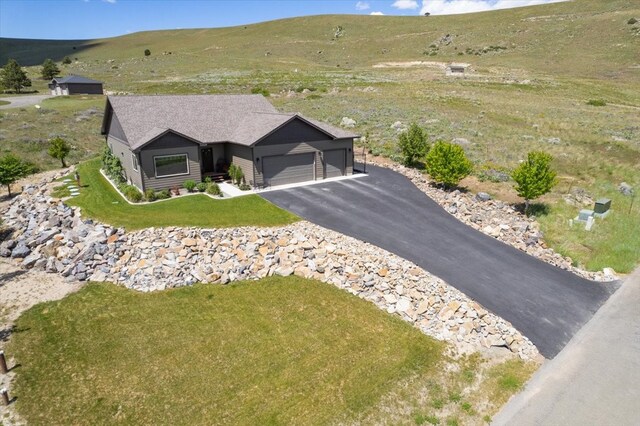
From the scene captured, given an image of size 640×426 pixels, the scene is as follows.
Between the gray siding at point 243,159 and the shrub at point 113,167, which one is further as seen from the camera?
the shrub at point 113,167

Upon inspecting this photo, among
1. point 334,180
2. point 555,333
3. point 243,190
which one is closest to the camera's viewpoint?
point 555,333

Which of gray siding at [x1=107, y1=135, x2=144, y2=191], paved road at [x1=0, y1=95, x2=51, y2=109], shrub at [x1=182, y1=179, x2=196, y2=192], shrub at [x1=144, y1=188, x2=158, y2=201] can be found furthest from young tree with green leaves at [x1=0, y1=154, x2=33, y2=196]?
paved road at [x1=0, y1=95, x2=51, y2=109]

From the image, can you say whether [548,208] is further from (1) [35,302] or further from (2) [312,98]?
(2) [312,98]

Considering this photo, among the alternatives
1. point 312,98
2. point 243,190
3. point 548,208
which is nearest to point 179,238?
point 243,190

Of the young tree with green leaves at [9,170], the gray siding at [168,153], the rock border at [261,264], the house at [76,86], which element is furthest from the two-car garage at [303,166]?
the house at [76,86]

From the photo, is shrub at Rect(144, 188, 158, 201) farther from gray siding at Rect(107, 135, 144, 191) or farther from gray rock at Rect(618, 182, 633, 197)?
gray rock at Rect(618, 182, 633, 197)

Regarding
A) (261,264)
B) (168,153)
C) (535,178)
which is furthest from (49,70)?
(535,178)

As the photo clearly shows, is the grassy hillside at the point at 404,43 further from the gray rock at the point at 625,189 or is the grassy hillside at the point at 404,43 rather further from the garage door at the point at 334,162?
the garage door at the point at 334,162
